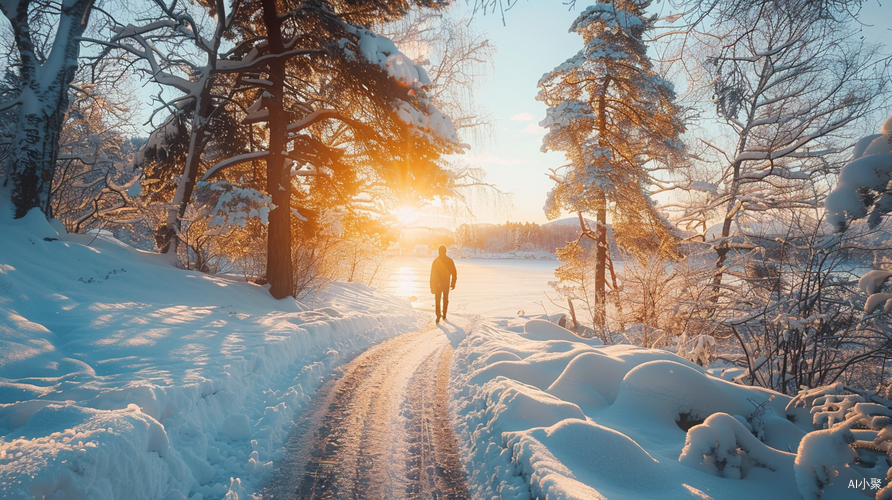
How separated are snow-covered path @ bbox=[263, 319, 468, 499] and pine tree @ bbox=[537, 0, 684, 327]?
25.0ft

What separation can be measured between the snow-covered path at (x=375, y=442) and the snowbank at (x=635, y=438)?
0.96 feet

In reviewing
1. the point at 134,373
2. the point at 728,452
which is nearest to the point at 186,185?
the point at 134,373

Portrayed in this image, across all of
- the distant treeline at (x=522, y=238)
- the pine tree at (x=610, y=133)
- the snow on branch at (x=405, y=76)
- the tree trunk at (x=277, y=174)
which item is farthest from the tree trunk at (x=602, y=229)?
the distant treeline at (x=522, y=238)

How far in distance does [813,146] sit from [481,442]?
46.5ft

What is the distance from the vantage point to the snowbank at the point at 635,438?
2279 mm

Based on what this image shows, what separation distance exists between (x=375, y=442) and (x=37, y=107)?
28.3 ft

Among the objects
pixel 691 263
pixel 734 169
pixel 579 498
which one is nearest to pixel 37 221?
pixel 579 498

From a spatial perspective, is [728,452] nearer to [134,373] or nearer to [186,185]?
[134,373]

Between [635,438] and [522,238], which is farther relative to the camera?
[522,238]

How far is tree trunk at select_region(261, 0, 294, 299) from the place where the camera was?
823cm

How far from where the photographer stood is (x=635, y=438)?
3.05 meters

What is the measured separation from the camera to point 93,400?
2.65 metres

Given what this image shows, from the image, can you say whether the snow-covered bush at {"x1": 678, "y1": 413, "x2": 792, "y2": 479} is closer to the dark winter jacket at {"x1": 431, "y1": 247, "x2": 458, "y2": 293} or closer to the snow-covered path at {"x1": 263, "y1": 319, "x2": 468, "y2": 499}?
the snow-covered path at {"x1": 263, "y1": 319, "x2": 468, "y2": 499}

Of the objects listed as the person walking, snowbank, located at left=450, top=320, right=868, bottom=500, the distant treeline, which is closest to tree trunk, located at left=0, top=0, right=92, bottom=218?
the person walking
